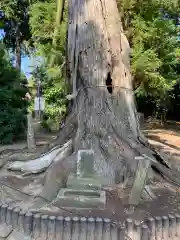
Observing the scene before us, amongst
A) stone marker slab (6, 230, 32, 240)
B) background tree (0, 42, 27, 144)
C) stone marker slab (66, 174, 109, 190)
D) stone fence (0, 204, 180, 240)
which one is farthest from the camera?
background tree (0, 42, 27, 144)

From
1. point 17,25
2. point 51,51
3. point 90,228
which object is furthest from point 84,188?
point 17,25

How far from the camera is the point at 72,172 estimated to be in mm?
3725

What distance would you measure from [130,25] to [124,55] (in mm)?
5490

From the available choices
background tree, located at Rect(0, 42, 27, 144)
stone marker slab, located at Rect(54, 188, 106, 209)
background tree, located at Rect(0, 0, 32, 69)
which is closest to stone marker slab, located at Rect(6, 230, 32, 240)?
stone marker slab, located at Rect(54, 188, 106, 209)

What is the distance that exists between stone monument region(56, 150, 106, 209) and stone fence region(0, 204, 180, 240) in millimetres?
301

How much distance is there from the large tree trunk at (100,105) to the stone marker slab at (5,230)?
0.79 meters

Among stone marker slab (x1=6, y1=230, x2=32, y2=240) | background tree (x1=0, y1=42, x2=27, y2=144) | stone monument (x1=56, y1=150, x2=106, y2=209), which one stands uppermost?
background tree (x1=0, y1=42, x2=27, y2=144)

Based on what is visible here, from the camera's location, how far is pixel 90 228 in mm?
2766

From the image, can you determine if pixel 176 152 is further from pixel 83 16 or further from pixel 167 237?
pixel 167 237

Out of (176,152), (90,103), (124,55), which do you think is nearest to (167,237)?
(90,103)

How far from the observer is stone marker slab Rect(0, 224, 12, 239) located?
2.96 metres

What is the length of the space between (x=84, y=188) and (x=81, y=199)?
0.21m

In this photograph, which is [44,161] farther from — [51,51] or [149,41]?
[149,41]

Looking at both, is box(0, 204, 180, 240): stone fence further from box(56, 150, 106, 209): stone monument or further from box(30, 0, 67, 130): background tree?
box(30, 0, 67, 130): background tree
